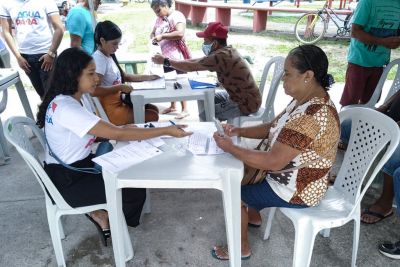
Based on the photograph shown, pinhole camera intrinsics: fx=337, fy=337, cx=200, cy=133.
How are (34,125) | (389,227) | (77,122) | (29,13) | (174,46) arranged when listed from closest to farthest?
(77,122)
(34,125)
(389,227)
(29,13)
(174,46)

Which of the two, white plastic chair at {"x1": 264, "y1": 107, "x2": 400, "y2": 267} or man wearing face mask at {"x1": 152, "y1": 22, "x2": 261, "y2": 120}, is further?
man wearing face mask at {"x1": 152, "y1": 22, "x2": 261, "y2": 120}

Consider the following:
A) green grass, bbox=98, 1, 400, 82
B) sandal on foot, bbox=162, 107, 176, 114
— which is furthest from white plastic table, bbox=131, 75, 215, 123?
green grass, bbox=98, 1, 400, 82

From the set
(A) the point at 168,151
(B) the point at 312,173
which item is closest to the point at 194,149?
(A) the point at 168,151

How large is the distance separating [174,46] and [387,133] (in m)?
2.94

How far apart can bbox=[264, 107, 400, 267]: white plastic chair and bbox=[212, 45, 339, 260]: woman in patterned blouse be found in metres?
0.09

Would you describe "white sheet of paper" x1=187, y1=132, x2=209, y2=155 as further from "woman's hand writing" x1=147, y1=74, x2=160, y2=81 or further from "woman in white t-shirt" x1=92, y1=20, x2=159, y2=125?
"woman's hand writing" x1=147, y1=74, x2=160, y2=81

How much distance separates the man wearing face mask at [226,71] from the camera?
2762mm

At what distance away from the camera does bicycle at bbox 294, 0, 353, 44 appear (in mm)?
8477

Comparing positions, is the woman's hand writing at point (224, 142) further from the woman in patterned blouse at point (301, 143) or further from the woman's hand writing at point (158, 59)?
the woman's hand writing at point (158, 59)

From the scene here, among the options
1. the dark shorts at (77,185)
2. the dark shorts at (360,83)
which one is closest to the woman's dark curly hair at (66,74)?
the dark shorts at (77,185)

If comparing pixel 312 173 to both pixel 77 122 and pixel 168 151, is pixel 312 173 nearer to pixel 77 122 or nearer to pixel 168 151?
pixel 168 151

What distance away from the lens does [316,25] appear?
8953mm

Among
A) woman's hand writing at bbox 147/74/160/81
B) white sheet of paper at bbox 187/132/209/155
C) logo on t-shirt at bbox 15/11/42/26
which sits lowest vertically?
white sheet of paper at bbox 187/132/209/155

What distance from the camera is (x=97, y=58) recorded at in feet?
9.25
